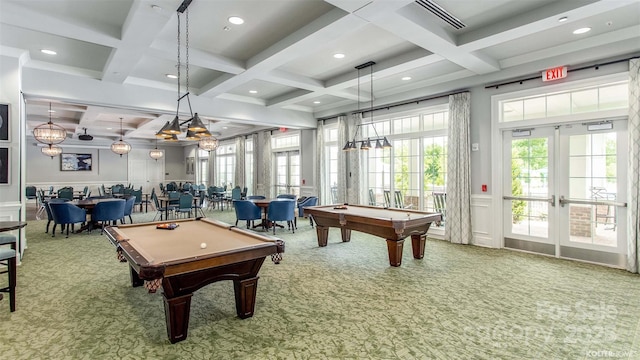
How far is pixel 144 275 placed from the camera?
2.28 metres

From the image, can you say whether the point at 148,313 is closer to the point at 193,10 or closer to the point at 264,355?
the point at 264,355

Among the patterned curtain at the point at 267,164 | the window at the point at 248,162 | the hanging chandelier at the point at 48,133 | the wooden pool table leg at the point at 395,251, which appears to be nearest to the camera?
the wooden pool table leg at the point at 395,251

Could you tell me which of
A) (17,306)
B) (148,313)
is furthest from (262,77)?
(17,306)

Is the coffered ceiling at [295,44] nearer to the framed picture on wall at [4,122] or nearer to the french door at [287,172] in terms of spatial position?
the framed picture on wall at [4,122]

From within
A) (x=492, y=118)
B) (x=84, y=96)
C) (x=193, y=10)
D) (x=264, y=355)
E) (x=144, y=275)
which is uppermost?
(x=193, y=10)

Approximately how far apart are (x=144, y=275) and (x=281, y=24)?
3.47m

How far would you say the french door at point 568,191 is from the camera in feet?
15.7

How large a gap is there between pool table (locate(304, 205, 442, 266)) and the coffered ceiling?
250 centimetres

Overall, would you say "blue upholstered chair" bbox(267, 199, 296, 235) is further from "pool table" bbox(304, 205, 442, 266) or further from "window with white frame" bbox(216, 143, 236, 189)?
"window with white frame" bbox(216, 143, 236, 189)

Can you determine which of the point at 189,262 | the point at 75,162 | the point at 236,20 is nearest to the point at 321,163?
the point at 236,20

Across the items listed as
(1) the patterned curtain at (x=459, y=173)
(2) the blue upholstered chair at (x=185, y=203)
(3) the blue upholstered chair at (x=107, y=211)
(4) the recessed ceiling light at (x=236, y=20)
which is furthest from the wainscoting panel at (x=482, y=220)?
(3) the blue upholstered chair at (x=107, y=211)

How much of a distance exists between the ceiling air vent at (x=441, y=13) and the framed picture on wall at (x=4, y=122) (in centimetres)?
615

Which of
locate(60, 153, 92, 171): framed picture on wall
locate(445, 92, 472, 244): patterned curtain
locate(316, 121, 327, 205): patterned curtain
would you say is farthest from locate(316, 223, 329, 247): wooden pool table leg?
locate(60, 153, 92, 171): framed picture on wall

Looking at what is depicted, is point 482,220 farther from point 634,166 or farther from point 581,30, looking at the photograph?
point 581,30
